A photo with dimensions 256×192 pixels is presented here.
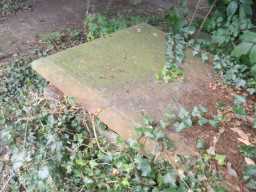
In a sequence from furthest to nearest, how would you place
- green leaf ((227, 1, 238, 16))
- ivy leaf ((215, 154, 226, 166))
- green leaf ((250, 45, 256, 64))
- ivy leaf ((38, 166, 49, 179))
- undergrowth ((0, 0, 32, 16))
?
undergrowth ((0, 0, 32, 16)) < green leaf ((227, 1, 238, 16)) < green leaf ((250, 45, 256, 64)) < ivy leaf ((38, 166, 49, 179)) < ivy leaf ((215, 154, 226, 166))

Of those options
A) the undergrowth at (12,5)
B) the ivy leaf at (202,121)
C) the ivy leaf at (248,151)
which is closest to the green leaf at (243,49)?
the ivy leaf at (202,121)

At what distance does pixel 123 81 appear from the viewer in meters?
2.51

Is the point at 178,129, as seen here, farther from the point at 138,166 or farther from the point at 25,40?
the point at 25,40

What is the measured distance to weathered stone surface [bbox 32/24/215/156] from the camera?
2273 mm

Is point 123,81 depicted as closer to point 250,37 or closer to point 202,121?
point 202,121

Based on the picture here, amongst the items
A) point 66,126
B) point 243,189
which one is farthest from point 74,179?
point 243,189

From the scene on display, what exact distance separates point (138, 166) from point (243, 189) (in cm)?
60

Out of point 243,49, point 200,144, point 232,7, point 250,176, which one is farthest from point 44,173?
point 232,7

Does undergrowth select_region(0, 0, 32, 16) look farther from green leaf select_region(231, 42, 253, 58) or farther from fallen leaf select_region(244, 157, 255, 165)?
fallen leaf select_region(244, 157, 255, 165)

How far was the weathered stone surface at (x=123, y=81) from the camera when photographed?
89.5 inches

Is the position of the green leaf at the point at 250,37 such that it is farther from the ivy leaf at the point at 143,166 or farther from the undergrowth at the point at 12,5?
the undergrowth at the point at 12,5

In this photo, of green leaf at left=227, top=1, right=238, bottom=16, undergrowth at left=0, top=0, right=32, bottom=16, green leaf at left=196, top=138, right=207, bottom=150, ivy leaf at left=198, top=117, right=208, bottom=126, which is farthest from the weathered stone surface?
undergrowth at left=0, top=0, right=32, bottom=16

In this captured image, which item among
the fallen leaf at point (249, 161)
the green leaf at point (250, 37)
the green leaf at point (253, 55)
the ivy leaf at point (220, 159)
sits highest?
the green leaf at point (250, 37)

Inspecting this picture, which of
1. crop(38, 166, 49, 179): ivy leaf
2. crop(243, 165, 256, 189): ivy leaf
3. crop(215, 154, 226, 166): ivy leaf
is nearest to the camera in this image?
crop(243, 165, 256, 189): ivy leaf
